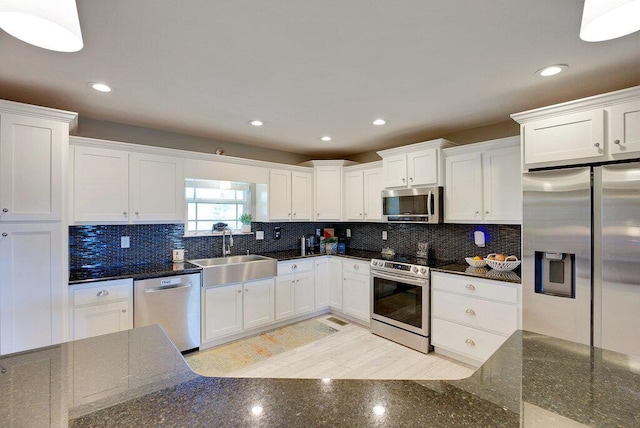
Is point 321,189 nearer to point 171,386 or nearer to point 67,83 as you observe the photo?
point 67,83

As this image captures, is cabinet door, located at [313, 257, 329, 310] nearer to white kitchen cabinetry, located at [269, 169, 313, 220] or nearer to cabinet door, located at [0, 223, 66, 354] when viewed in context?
white kitchen cabinetry, located at [269, 169, 313, 220]

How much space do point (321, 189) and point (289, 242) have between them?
0.99 m

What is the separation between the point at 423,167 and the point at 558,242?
5.17ft

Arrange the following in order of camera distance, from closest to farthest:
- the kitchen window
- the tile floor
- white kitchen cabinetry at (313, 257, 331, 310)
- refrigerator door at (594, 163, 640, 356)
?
refrigerator door at (594, 163, 640, 356) → the tile floor → the kitchen window → white kitchen cabinetry at (313, 257, 331, 310)

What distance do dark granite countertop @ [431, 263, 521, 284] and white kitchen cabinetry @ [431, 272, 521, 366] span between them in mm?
42

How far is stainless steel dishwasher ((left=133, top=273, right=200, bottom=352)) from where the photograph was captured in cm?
283

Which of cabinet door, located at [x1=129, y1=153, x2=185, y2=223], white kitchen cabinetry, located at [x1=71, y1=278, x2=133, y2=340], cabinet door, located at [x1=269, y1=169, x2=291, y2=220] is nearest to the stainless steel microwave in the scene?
cabinet door, located at [x1=269, y1=169, x2=291, y2=220]

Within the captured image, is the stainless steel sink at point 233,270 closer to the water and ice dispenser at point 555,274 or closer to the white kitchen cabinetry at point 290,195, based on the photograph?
the white kitchen cabinetry at point 290,195

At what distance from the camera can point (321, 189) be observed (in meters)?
4.57

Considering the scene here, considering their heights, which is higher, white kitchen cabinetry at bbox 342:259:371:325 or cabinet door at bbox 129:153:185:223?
cabinet door at bbox 129:153:185:223

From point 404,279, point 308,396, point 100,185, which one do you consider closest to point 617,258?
point 404,279

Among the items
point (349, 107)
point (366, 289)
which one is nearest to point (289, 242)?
point (366, 289)

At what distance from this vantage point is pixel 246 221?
4.20m

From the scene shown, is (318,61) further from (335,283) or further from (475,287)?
(335,283)
